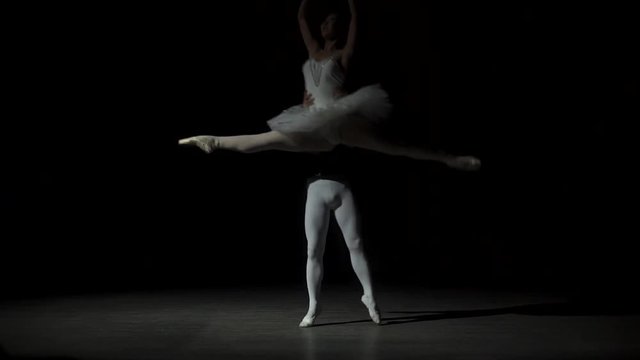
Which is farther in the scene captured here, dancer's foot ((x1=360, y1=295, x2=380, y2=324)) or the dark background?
the dark background

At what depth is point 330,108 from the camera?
5.35 metres

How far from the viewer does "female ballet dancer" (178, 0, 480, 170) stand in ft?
17.5

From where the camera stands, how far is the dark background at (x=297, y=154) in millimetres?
7859

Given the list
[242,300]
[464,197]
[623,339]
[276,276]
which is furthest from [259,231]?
[623,339]

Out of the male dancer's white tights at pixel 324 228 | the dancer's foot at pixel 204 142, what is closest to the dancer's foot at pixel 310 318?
the male dancer's white tights at pixel 324 228

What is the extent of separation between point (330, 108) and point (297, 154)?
11.7ft

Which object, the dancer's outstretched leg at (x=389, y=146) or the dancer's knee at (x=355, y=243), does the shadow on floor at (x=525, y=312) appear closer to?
the dancer's knee at (x=355, y=243)

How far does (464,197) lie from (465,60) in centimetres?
133

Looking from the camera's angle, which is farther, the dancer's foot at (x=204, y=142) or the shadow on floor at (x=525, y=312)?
the shadow on floor at (x=525, y=312)

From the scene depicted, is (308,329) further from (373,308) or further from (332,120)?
(332,120)

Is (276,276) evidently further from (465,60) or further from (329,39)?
(329,39)

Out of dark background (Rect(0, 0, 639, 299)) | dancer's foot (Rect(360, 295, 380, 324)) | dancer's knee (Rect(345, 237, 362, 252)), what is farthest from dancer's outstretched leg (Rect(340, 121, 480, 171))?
dark background (Rect(0, 0, 639, 299))

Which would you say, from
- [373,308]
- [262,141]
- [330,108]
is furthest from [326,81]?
[373,308]

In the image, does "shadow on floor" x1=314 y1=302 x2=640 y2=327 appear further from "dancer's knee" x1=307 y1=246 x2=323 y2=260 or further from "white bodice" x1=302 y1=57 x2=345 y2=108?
"white bodice" x1=302 y1=57 x2=345 y2=108
